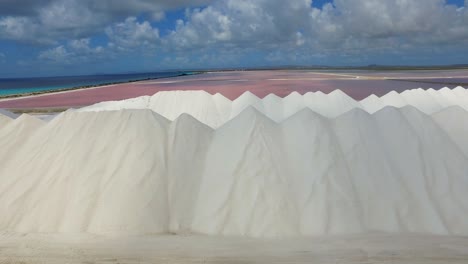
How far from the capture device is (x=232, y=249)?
20.8 ft

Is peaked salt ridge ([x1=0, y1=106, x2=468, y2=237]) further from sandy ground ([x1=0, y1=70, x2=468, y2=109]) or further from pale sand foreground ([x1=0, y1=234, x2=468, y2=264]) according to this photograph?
sandy ground ([x1=0, y1=70, x2=468, y2=109])

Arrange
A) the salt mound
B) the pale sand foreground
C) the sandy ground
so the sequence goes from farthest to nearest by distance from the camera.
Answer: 1. the sandy ground
2. the salt mound
3. the pale sand foreground

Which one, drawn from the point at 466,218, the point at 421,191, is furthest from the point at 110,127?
the point at 466,218

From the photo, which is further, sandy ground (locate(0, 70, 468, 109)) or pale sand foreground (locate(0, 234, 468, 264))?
sandy ground (locate(0, 70, 468, 109))

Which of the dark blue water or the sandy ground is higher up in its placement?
the sandy ground

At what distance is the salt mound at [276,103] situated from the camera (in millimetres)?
15820

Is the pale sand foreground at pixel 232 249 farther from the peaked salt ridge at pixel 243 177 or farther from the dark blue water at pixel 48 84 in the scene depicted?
the dark blue water at pixel 48 84

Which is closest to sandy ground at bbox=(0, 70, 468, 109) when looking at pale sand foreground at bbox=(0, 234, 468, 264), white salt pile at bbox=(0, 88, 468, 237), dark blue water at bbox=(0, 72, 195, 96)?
dark blue water at bbox=(0, 72, 195, 96)

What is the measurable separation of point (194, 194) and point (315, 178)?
2.52 m

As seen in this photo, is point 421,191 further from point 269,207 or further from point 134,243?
point 134,243

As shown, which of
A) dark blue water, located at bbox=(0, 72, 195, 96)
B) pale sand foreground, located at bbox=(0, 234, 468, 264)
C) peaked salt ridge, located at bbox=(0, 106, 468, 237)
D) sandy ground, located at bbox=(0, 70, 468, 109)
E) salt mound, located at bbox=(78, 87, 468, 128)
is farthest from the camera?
dark blue water, located at bbox=(0, 72, 195, 96)

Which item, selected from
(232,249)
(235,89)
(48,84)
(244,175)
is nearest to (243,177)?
(244,175)

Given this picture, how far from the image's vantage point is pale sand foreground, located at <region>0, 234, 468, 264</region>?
6000 millimetres

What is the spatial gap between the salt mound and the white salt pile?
6.12 m
